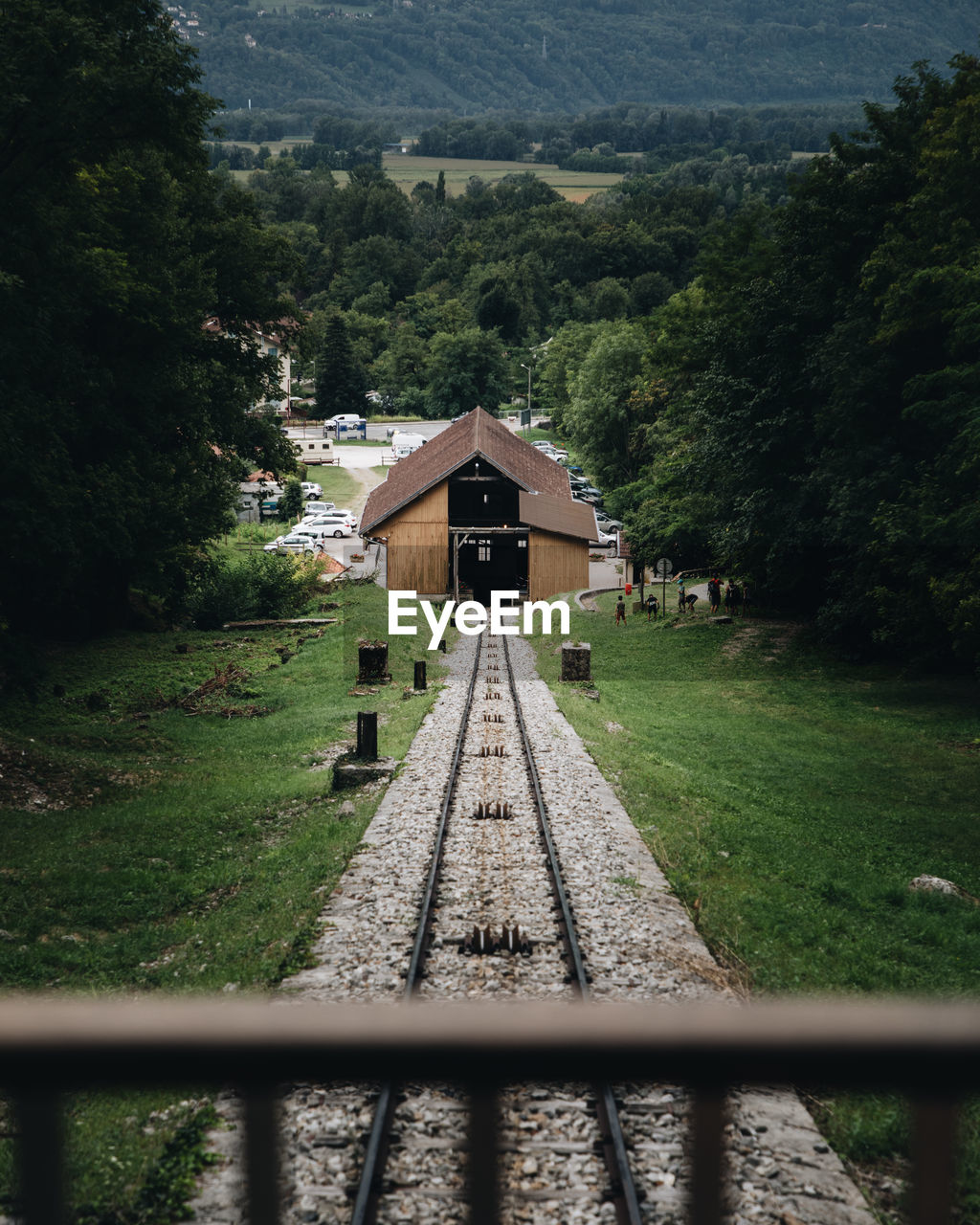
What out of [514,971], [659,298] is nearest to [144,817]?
[514,971]

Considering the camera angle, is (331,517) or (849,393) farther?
(331,517)

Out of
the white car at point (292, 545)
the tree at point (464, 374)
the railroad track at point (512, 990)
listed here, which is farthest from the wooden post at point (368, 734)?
the tree at point (464, 374)

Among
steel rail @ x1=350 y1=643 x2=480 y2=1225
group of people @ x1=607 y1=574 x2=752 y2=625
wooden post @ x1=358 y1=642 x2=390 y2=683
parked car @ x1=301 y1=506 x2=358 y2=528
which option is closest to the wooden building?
group of people @ x1=607 y1=574 x2=752 y2=625

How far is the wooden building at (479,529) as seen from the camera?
4975cm

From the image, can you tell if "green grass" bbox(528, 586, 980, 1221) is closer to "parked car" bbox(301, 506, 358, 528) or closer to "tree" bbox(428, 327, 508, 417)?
"parked car" bbox(301, 506, 358, 528)

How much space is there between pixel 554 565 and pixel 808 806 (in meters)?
33.1

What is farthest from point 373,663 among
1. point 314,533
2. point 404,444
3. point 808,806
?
point 404,444

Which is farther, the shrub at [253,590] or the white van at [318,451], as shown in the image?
the white van at [318,451]

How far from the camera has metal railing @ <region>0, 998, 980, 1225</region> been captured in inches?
65.6

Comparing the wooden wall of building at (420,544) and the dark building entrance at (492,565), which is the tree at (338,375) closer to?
the dark building entrance at (492,565)

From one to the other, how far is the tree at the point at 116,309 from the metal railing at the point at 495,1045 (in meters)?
17.4

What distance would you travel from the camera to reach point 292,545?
202ft

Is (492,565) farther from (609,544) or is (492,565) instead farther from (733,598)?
(733,598)

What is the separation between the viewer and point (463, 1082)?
Result: 1.75m
